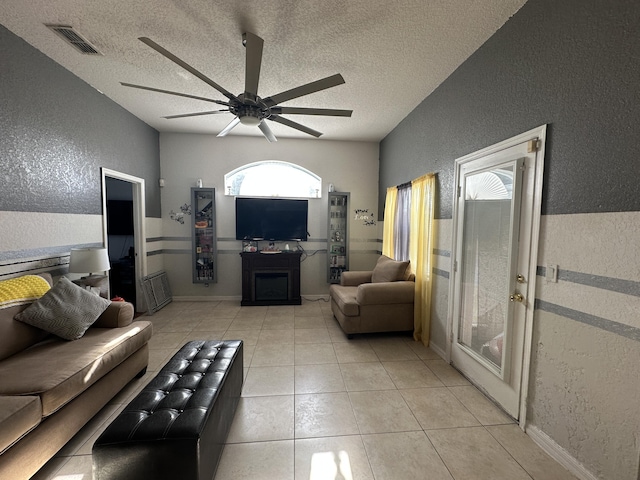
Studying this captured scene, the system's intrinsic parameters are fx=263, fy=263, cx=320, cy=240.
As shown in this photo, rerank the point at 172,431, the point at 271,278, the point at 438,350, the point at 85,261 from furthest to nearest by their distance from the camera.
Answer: the point at 271,278 < the point at 438,350 < the point at 85,261 < the point at 172,431

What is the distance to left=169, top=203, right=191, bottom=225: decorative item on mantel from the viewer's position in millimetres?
4824

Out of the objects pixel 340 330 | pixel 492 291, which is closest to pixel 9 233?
pixel 340 330

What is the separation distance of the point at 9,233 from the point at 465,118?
4.16 m

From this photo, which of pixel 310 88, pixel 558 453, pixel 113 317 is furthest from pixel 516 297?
pixel 113 317

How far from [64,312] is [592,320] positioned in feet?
11.7

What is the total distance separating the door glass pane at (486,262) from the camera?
6.84 feet

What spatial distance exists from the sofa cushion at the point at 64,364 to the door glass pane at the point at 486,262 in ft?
9.84

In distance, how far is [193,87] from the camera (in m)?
3.05

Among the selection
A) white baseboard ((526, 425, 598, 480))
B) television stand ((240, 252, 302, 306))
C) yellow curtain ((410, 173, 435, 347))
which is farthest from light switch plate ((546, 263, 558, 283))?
television stand ((240, 252, 302, 306))

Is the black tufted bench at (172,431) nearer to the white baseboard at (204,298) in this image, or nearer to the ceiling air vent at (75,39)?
the ceiling air vent at (75,39)

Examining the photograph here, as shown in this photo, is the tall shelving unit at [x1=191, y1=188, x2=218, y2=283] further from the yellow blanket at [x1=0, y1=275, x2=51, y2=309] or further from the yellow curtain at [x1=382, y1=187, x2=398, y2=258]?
the yellow curtain at [x1=382, y1=187, x2=398, y2=258]

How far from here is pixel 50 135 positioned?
100 inches

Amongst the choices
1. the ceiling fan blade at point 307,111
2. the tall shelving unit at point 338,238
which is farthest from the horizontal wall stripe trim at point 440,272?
the tall shelving unit at point 338,238

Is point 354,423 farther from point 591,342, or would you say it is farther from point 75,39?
point 75,39
